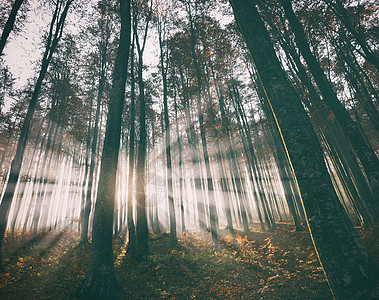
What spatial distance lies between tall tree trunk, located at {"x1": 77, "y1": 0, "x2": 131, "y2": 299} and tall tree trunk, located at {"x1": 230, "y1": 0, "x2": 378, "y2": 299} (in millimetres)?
4798

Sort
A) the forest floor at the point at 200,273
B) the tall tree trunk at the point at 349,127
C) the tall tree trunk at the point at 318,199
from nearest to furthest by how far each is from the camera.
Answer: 1. the tall tree trunk at the point at 318,199
2. the forest floor at the point at 200,273
3. the tall tree trunk at the point at 349,127

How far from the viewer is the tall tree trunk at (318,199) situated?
6.55 feet

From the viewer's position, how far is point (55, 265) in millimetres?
7762

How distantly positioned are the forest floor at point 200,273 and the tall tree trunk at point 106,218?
28.4 inches

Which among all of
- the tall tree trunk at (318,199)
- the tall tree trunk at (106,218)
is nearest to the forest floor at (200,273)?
the tall tree trunk at (106,218)

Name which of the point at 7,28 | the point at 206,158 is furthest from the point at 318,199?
the point at 7,28

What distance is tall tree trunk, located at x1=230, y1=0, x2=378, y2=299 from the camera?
1996 millimetres

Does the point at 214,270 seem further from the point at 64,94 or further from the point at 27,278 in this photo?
the point at 64,94

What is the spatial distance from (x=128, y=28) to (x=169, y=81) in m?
7.58

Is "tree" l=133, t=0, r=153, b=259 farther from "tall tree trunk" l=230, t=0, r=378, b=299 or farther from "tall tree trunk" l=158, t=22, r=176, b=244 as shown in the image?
"tall tree trunk" l=230, t=0, r=378, b=299

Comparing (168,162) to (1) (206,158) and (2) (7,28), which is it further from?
(2) (7,28)

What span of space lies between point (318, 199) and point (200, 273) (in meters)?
6.73

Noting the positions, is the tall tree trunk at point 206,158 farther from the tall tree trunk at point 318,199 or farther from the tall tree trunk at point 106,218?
the tall tree trunk at point 318,199

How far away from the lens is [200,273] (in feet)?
23.3
